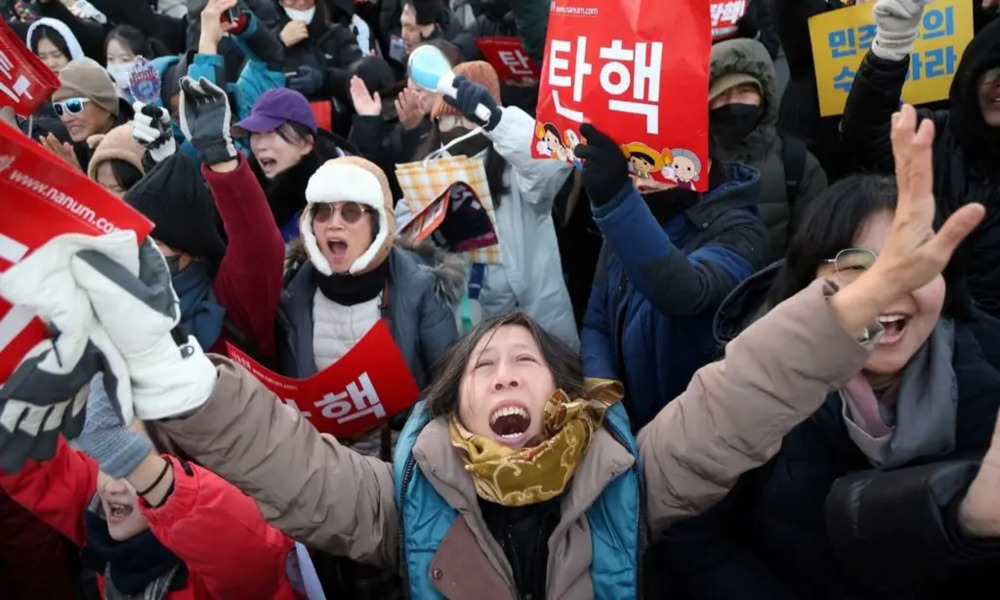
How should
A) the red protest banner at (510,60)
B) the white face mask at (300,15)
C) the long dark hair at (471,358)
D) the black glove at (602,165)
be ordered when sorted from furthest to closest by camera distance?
the white face mask at (300,15)
the red protest banner at (510,60)
the black glove at (602,165)
the long dark hair at (471,358)

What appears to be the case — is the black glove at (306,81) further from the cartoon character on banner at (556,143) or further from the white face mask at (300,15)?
the cartoon character on banner at (556,143)

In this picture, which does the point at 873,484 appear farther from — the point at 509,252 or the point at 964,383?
the point at 509,252

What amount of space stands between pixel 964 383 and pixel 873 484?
0.38 m

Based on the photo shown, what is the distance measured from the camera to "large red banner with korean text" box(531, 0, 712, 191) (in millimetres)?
2076

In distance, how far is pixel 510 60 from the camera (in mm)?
4418

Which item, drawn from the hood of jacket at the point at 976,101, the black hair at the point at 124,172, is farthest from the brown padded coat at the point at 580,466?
the black hair at the point at 124,172

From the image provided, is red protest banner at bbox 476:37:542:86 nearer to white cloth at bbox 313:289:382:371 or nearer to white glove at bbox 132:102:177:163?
white glove at bbox 132:102:177:163

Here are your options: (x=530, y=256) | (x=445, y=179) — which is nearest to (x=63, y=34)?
(x=445, y=179)

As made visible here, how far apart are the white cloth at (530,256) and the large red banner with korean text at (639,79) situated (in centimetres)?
96

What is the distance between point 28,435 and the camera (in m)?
1.28

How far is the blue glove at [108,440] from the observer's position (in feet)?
5.34

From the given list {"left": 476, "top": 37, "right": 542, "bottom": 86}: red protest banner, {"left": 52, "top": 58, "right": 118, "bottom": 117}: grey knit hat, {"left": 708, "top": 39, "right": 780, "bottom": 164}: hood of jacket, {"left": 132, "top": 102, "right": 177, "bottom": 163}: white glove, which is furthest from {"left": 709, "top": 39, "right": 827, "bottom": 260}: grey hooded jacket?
{"left": 52, "top": 58, "right": 118, "bottom": 117}: grey knit hat

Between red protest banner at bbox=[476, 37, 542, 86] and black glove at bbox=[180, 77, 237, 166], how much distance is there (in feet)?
6.77

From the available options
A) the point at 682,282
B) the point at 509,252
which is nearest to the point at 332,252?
the point at 509,252
